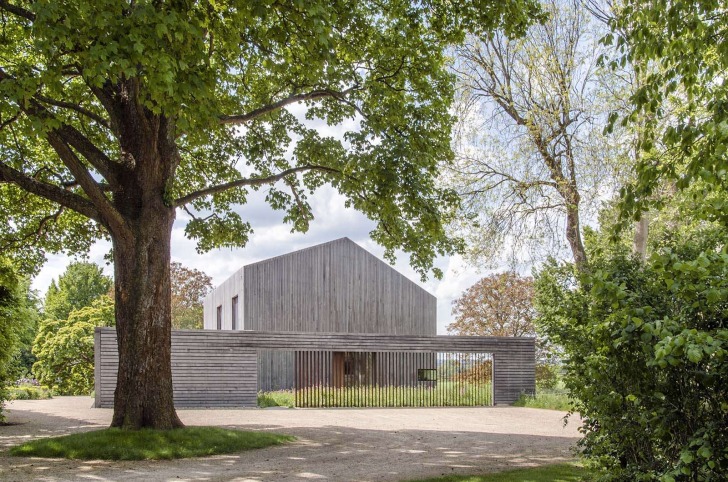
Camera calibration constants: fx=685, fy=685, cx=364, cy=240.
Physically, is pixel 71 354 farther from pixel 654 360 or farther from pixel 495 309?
pixel 654 360

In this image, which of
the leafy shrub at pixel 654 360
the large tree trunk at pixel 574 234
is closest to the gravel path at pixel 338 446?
the leafy shrub at pixel 654 360

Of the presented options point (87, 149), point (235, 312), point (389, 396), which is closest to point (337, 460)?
point (87, 149)

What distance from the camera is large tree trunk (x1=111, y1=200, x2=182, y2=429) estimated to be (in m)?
11.9

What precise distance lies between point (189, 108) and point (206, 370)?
44.6ft

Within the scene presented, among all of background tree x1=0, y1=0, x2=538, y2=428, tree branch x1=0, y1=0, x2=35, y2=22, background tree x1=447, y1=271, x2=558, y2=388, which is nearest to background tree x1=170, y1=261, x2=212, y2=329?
background tree x1=447, y1=271, x2=558, y2=388

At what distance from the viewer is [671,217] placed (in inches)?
687

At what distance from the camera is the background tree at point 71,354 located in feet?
93.2

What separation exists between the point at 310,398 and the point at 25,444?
11867 mm

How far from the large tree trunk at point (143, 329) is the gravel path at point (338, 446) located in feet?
5.49

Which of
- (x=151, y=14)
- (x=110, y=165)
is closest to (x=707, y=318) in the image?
(x=151, y=14)

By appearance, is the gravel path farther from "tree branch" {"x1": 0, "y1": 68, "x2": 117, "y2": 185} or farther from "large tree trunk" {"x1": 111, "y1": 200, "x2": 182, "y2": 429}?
"tree branch" {"x1": 0, "y1": 68, "x2": 117, "y2": 185}

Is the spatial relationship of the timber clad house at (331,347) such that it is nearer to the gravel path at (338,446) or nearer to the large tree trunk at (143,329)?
the gravel path at (338,446)

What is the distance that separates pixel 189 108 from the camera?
9.23 meters

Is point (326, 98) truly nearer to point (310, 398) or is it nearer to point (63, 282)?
point (310, 398)
